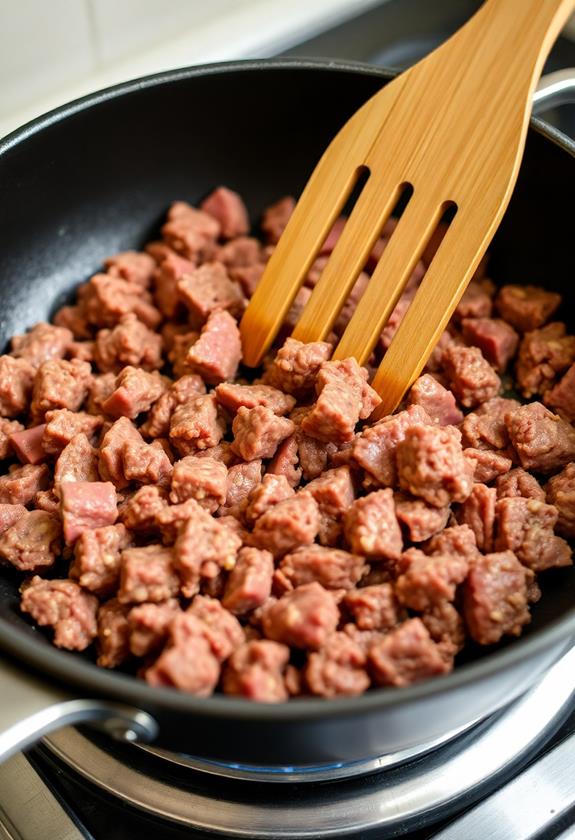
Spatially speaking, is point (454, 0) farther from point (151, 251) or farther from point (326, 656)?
point (326, 656)

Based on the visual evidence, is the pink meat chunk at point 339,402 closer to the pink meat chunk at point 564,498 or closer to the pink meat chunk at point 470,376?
the pink meat chunk at point 470,376

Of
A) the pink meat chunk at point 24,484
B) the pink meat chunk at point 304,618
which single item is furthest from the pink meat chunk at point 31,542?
the pink meat chunk at point 304,618

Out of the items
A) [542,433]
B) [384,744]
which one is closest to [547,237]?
[542,433]

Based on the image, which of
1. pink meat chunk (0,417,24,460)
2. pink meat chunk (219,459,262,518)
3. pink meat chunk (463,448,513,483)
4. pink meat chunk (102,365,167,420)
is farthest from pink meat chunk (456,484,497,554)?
pink meat chunk (0,417,24,460)

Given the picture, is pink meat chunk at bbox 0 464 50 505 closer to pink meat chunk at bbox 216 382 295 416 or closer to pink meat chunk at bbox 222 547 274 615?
pink meat chunk at bbox 216 382 295 416

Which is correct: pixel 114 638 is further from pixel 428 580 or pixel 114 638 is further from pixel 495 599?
pixel 495 599
